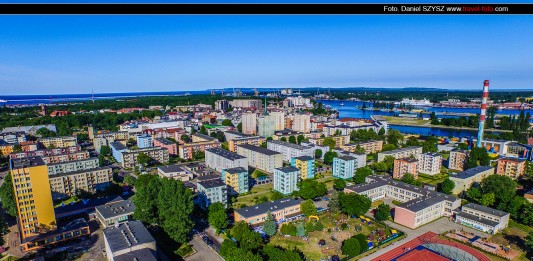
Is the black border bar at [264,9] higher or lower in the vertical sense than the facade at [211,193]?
higher

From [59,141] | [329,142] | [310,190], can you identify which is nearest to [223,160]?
[310,190]

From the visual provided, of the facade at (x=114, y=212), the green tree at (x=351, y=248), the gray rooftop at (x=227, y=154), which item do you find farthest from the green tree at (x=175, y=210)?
the gray rooftop at (x=227, y=154)

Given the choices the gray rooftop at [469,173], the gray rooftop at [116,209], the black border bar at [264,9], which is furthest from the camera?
the gray rooftop at [469,173]

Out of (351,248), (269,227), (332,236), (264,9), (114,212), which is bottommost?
(332,236)

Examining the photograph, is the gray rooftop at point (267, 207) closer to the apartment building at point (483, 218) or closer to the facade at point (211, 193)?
the facade at point (211, 193)

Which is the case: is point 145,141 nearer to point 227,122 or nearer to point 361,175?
point 227,122

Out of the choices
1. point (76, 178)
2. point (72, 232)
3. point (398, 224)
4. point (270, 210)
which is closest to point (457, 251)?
point (398, 224)
